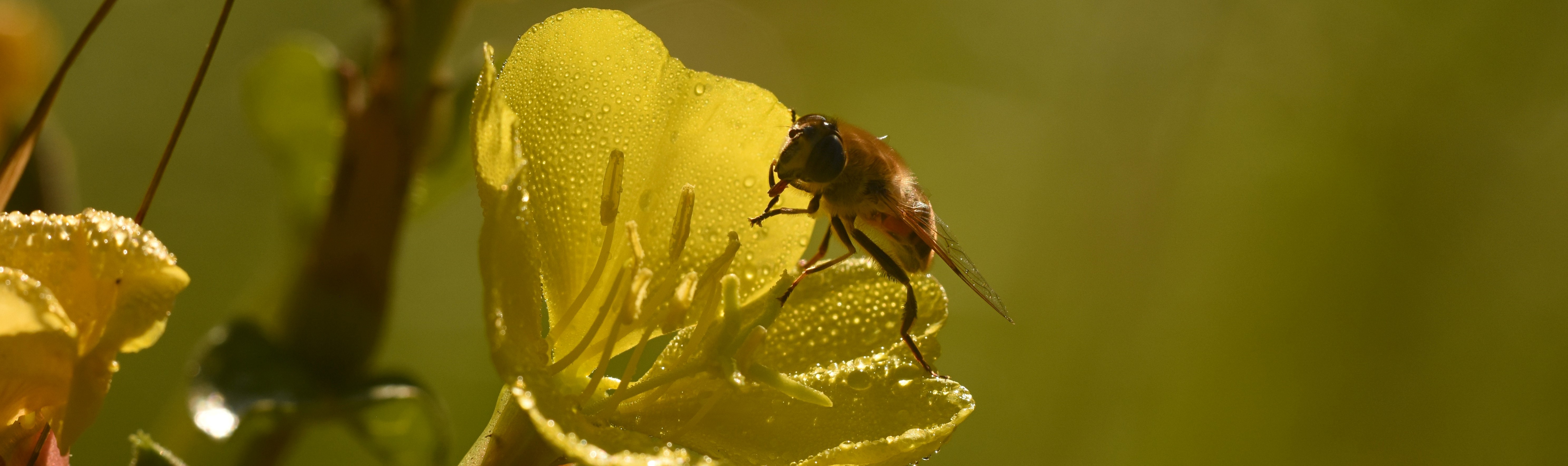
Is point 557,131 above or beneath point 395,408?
above

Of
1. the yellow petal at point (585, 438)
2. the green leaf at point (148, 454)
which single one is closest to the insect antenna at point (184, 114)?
the green leaf at point (148, 454)

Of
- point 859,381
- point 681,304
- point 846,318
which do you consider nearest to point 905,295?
point 846,318

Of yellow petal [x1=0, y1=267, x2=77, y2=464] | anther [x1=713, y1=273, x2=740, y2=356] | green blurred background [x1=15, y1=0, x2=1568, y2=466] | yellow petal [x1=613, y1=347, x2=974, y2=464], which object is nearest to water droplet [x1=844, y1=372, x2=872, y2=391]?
yellow petal [x1=613, y1=347, x2=974, y2=464]

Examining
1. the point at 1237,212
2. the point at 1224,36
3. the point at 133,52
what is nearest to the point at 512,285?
the point at 133,52

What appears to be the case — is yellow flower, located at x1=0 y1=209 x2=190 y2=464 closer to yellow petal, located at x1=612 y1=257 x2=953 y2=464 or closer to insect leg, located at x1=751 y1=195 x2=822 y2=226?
yellow petal, located at x1=612 y1=257 x2=953 y2=464

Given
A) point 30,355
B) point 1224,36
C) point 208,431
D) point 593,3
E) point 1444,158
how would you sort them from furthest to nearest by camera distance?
point 1224,36 < point 1444,158 < point 593,3 < point 208,431 < point 30,355

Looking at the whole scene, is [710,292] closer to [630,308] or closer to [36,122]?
[630,308]

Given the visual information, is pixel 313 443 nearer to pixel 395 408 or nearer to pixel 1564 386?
pixel 395 408
